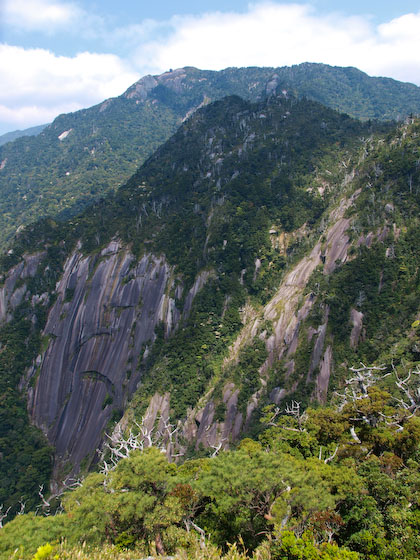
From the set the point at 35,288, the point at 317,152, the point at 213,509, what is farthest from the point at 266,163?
the point at 213,509

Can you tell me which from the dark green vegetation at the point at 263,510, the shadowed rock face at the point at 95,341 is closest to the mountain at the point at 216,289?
the shadowed rock face at the point at 95,341

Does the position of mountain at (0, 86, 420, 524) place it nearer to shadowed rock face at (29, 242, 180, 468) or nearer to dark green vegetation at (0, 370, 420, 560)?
shadowed rock face at (29, 242, 180, 468)

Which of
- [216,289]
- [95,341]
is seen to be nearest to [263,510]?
[216,289]

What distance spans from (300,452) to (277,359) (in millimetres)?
28840

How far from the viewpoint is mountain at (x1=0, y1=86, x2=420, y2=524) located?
52750 millimetres

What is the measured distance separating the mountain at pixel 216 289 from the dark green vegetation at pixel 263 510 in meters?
24.7

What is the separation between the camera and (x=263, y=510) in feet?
63.8

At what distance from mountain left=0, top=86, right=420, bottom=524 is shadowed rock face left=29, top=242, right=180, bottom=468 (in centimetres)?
37

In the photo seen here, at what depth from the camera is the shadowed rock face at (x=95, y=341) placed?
77812 millimetres

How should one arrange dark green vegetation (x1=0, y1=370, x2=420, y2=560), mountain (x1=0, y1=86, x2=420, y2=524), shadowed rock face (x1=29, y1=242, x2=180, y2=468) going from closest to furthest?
dark green vegetation (x1=0, y1=370, x2=420, y2=560)
mountain (x1=0, y1=86, x2=420, y2=524)
shadowed rock face (x1=29, y1=242, x2=180, y2=468)

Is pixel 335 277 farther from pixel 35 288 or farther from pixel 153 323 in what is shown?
pixel 35 288

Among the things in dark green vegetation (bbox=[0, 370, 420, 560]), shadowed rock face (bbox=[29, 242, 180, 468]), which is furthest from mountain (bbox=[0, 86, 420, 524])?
dark green vegetation (bbox=[0, 370, 420, 560])

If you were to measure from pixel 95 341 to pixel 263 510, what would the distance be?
73310 millimetres

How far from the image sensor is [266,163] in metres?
94.6
